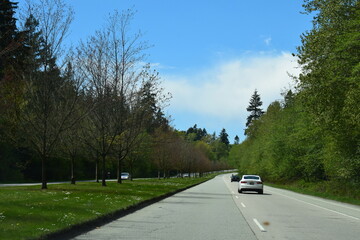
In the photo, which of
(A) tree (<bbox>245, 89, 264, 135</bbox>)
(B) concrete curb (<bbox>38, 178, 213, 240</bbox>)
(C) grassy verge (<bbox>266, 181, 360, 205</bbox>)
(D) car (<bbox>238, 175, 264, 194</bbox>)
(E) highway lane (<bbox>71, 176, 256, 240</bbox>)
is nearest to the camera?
(B) concrete curb (<bbox>38, 178, 213, 240</bbox>)

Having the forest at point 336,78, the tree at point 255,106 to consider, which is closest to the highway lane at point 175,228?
the forest at point 336,78

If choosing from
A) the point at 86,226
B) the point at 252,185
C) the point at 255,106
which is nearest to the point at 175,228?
the point at 86,226

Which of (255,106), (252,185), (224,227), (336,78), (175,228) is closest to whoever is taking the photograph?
(175,228)

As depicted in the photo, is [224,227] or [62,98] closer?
[224,227]

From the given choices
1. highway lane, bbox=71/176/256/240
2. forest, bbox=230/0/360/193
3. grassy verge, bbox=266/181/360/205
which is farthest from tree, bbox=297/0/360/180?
highway lane, bbox=71/176/256/240

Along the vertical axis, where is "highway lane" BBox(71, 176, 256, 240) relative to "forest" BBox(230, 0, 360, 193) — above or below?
below

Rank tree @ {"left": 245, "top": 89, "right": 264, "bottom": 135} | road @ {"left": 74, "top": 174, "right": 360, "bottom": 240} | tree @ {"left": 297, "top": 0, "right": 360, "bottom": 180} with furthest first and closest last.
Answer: tree @ {"left": 245, "top": 89, "right": 264, "bottom": 135} < tree @ {"left": 297, "top": 0, "right": 360, "bottom": 180} < road @ {"left": 74, "top": 174, "right": 360, "bottom": 240}

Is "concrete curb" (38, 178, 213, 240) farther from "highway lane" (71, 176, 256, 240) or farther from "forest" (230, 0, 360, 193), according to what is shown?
"forest" (230, 0, 360, 193)

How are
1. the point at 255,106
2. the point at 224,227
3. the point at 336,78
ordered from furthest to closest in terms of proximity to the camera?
the point at 255,106 → the point at 336,78 → the point at 224,227

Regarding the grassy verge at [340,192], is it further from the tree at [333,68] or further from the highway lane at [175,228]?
the highway lane at [175,228]

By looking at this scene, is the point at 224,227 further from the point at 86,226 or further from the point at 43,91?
the point at 43,91

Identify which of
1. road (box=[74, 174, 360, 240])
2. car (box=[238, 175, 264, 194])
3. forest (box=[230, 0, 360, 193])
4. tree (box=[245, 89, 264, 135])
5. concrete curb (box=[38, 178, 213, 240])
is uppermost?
tree (box=[245, 89, 264, 135])

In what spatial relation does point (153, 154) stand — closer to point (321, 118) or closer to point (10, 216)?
point (321, 118)

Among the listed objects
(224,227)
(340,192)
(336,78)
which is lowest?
(224,227)
